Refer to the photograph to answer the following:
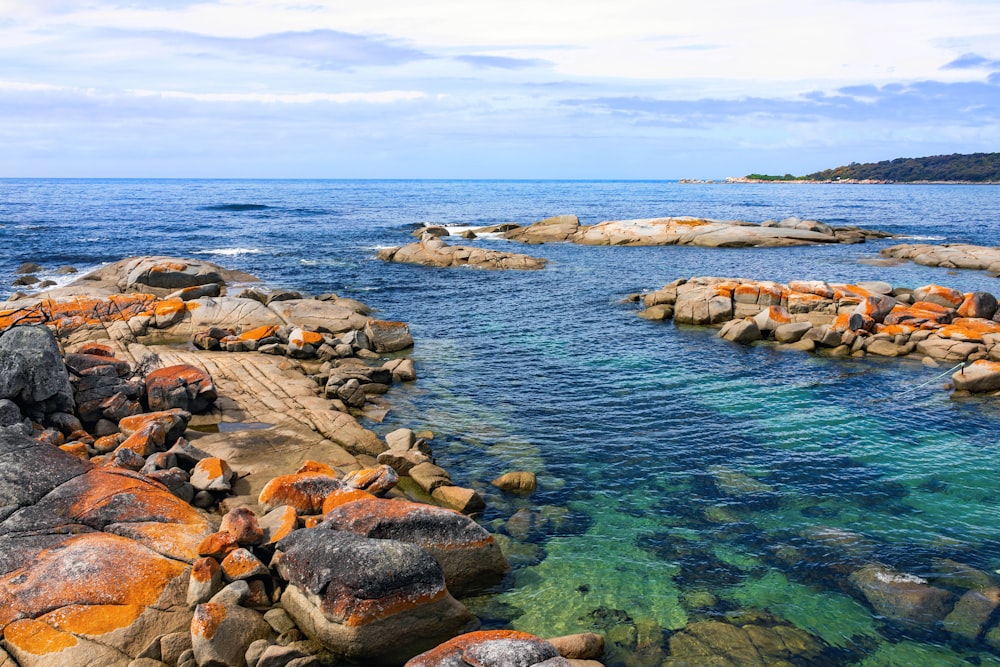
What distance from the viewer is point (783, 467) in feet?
59.6

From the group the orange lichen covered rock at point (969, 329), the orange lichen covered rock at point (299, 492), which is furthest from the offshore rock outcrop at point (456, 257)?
the orange lichen covered rock at point (299, 492)

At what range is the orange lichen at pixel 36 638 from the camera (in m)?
9.38

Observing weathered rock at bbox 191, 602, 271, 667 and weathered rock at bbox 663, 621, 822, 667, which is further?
weathered rock at bbox 663, 621, 822, 667

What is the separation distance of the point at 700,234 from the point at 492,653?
199 feet

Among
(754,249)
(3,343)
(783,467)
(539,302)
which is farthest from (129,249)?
(783,467)

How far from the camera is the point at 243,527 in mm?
11969

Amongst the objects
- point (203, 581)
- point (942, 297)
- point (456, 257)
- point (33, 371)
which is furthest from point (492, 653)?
point (456, 257)

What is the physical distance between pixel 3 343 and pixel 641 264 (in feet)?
147

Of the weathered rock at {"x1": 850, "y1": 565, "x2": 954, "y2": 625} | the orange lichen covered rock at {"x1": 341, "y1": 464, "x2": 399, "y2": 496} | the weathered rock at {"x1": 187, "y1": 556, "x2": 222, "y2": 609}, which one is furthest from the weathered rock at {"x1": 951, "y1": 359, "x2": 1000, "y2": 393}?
the weathered rock at {"x1": 187, "y1": 556, "x2": 222, "y2": 609}

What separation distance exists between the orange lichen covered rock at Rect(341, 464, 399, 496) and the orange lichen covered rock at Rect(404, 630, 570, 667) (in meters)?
5.55

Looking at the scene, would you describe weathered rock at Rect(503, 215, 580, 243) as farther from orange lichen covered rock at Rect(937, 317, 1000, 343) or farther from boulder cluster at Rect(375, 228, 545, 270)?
orange lichen covered rock at Rect(937, 317, 1000, 343)

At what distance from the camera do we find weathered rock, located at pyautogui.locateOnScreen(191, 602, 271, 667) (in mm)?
9805

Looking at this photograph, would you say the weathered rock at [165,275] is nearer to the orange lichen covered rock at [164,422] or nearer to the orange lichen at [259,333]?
the orange lichen at [259,333]

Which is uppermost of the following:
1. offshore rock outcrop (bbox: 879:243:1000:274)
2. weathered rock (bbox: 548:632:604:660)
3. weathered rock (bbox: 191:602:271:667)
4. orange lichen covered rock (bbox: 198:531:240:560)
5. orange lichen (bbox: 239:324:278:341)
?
offshore rock outcrop (bbox: 879:243:1000:274)
